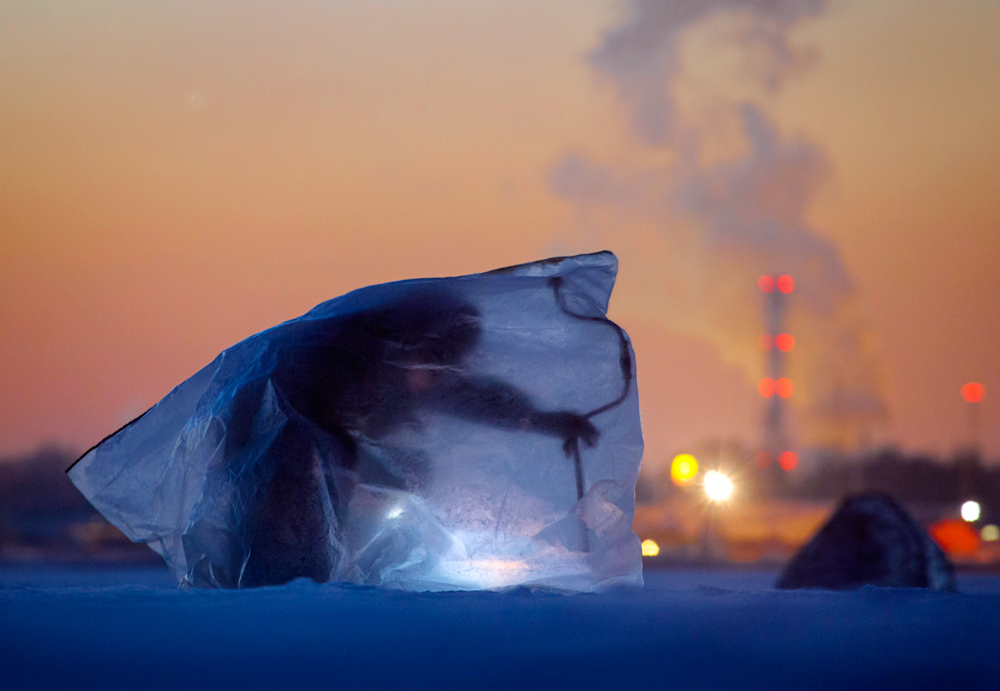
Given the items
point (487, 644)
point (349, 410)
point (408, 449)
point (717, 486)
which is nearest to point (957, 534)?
point (717, 486)

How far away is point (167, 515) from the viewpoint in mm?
4797

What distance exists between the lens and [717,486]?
57.6 ft

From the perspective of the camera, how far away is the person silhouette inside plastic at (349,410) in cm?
424

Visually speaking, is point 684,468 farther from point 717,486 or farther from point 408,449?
point 408,449

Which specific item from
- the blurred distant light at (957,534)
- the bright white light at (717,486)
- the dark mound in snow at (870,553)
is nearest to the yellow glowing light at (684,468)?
the bright white light at (717,486)

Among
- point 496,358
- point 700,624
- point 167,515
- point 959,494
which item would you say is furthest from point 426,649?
point 959,494

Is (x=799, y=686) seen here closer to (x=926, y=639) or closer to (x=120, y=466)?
(x=926, y=639)

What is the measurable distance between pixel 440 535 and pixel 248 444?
3.17ft

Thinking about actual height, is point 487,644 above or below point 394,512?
below

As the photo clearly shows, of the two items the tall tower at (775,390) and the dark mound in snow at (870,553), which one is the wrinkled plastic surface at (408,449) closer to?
the dark mound in snow at (870,553)

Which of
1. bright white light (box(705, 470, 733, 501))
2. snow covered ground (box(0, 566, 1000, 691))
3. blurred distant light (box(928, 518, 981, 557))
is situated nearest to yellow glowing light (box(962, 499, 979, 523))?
blurred distant light (box(928, 518, 981, 557))

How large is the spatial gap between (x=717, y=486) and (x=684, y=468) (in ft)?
2.36

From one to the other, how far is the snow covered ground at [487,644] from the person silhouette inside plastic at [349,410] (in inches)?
27.7

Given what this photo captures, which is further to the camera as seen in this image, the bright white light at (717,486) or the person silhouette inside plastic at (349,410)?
the bright white light at (717,486)
